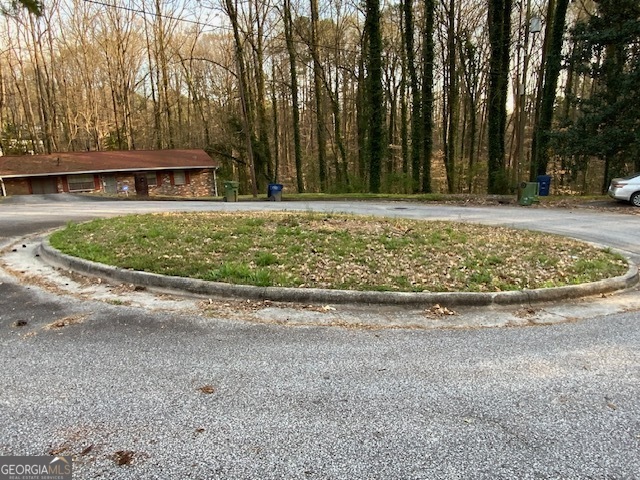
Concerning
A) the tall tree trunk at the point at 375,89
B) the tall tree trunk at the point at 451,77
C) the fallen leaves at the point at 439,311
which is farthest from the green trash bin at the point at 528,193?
the fallen leaves at the point at 439,311

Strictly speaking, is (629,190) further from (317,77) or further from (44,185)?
(44,185)

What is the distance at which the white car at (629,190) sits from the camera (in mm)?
13688

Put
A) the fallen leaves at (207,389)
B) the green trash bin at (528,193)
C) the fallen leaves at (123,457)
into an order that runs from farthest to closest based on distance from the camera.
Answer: the green trash bin at (528,193)
the fallen leaves at (207,389)
the fallen leaves at (123,457)

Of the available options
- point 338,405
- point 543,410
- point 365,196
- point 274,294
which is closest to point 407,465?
point 338,405

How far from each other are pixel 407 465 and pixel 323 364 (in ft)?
3.84

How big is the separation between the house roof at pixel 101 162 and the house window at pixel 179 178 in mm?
799

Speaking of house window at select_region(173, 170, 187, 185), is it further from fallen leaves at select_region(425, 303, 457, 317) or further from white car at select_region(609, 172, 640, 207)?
fallen leaves at select_region(425, 303, 457, 317)

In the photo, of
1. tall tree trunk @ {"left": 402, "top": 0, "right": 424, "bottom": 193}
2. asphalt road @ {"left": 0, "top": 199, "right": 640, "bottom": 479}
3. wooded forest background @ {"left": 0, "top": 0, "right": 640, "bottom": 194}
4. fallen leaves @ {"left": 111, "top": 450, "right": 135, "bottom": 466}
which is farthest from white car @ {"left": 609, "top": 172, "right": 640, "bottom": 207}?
fallen leaves @ {"left": 111, "top": 450, "right": 135, "bottom": 466}

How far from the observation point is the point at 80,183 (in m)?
27.8

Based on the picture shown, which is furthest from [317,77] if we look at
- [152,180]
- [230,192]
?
[152,180]

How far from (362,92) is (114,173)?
1789 cm

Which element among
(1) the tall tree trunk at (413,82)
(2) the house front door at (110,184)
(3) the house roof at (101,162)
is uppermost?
(1) the tall tree trunk at (413,82)

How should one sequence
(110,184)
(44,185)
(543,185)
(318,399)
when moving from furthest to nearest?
(110,184), (44,185), (543,185), (318,399)

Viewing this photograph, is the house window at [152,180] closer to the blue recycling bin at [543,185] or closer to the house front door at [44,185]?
the house front door at [44,185]
